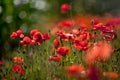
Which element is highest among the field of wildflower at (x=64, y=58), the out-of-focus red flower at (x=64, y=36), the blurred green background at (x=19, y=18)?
the blurred green background at (x=19, y=18)

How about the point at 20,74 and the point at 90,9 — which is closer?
the point at 20,74

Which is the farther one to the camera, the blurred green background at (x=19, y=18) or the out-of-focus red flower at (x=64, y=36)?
the blurred green background at (x=19, y=18)

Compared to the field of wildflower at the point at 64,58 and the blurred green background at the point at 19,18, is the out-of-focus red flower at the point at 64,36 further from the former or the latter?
the blurred green background at the point at 19,18

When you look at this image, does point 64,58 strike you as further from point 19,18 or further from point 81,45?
point 19,18

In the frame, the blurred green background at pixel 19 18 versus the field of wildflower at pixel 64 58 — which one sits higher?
the blurred green background at pixel 19 18

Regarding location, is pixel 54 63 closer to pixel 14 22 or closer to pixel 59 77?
pixel 59 77

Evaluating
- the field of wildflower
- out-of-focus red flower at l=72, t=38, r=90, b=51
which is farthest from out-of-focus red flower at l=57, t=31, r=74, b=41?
out-of-focus red flower at l=72, t=38, r=90, b=51

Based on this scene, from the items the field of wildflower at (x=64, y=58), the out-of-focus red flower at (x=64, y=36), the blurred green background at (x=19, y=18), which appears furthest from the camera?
the blurred green background at (x=19, y=18)

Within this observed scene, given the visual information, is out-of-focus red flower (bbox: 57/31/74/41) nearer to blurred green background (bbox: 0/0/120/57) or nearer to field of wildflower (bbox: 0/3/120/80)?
field of wildflower (bbox: 0/3/120/80)

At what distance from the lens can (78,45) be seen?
3.88 metres

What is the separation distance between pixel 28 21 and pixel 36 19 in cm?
25

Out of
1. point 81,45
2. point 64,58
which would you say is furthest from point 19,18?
point 81,45

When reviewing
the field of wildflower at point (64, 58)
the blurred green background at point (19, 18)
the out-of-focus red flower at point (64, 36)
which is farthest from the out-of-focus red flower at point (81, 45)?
the blurred green background at point (19, 18)

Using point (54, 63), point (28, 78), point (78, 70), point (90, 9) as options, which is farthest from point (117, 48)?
point (90, 9)
